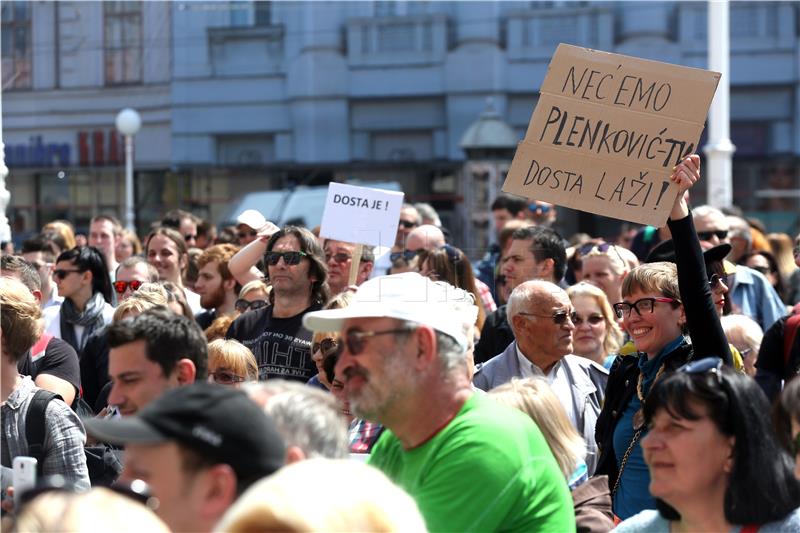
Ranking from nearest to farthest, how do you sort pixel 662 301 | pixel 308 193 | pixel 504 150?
1. pixel 662 301
2. pixel 308 193
3. pixel 504 150

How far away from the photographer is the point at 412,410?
324cm

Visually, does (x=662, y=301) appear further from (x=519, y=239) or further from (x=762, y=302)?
(x=762, y=302)

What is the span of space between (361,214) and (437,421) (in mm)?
4076

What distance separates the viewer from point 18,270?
641 centimetres

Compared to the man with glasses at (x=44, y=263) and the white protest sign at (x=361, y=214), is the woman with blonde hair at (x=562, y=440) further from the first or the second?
the man with glasses at (x=44, y=263)

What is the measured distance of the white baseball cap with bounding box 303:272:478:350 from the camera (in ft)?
11.0

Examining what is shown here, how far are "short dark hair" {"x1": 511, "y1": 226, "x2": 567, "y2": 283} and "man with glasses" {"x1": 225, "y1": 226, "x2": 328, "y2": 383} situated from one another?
1.26m

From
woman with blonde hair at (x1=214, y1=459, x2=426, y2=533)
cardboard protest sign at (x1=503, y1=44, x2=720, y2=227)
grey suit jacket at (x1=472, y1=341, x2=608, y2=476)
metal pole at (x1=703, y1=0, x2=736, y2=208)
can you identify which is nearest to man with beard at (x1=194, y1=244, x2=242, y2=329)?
grey suit jacket at (x1=472, y1=341, x2=608, y2=476)

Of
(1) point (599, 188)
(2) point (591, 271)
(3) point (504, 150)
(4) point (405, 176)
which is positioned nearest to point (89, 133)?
(4) point (405, 176)

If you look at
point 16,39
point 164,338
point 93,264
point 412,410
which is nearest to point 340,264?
point 93,264

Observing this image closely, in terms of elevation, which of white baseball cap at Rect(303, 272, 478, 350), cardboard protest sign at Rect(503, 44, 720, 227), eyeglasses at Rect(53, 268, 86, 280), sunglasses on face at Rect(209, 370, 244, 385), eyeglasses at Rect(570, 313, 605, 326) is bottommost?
sunglasses on face at Rect(209, 370, 244, 385)

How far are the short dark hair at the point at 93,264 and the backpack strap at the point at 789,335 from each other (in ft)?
13.4

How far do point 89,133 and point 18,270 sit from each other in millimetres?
26129

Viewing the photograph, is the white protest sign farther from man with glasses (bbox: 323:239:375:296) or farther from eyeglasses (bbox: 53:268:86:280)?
eyeglasses (bbox: 53:268:86:280)
